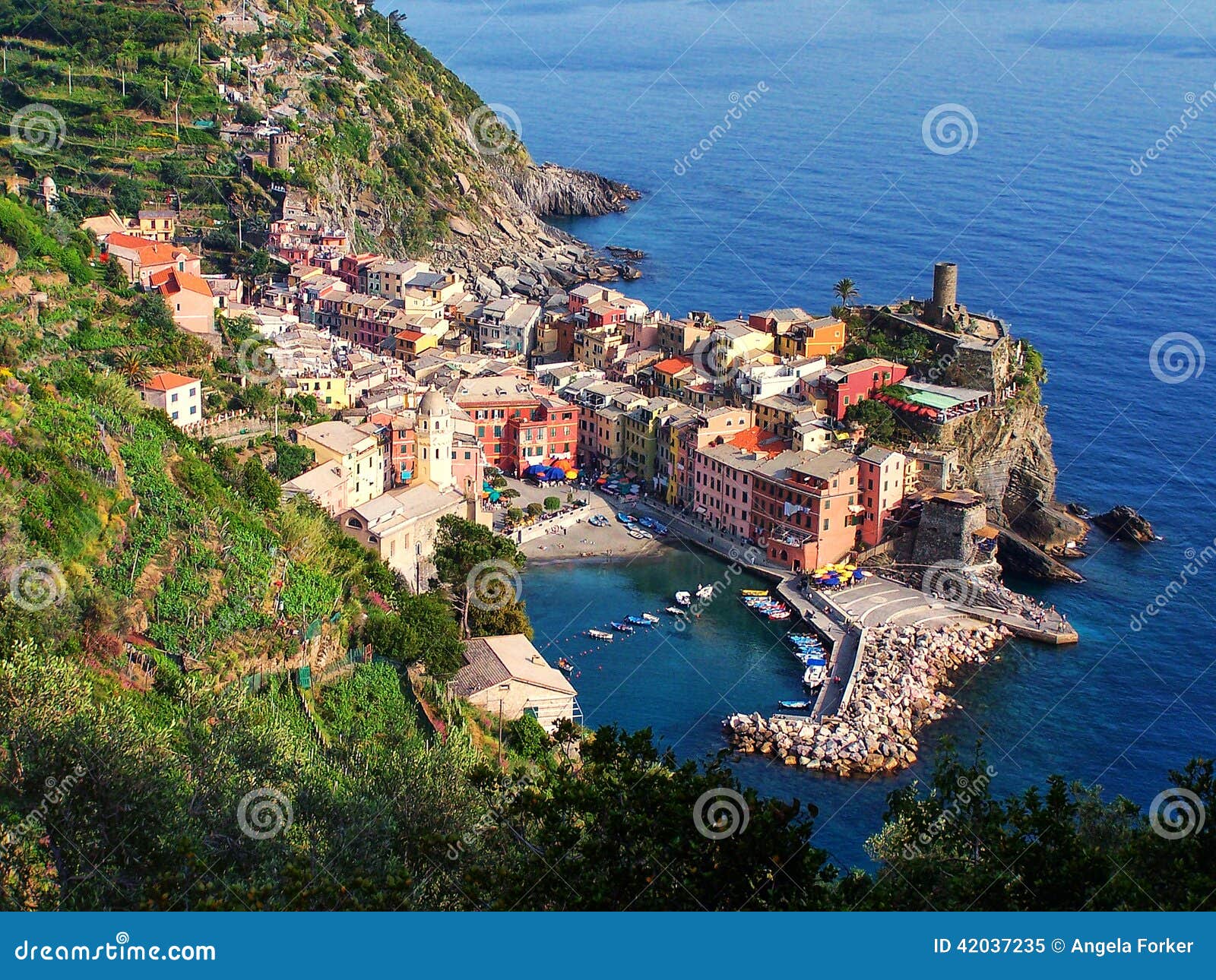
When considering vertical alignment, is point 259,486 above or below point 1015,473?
above

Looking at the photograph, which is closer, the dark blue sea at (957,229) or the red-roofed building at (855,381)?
the dark blue sea at (957,229)

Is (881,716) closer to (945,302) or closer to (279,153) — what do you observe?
(945,302)

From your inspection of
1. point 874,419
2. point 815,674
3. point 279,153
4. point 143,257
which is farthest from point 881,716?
point 279,153

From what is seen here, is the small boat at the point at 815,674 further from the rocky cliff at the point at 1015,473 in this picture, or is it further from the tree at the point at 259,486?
the tree at the point at 259,486

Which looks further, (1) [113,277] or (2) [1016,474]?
(2) [1016,474]

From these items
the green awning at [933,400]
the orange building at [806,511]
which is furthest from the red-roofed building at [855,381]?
the orange building at [806,511]

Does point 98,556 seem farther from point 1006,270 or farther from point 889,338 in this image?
point 1006,270
